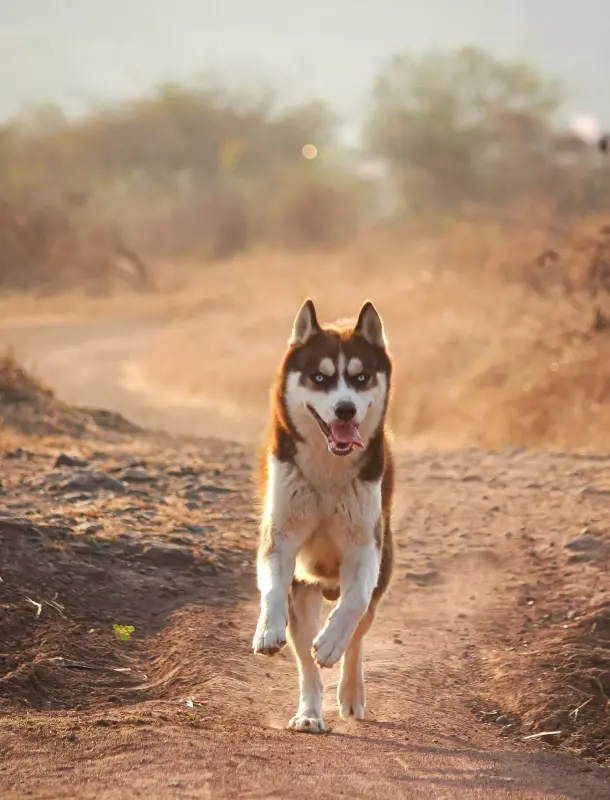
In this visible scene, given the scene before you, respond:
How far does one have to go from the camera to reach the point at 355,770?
5.01 m

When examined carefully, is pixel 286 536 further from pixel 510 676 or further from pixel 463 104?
pixel 463 104

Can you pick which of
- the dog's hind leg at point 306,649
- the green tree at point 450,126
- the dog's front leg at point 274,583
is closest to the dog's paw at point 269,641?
the dog's front leg at point 274,583

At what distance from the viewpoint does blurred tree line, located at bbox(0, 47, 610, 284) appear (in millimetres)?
35531

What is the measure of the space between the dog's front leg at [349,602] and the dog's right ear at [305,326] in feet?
3.31

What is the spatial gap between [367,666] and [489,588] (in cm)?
160

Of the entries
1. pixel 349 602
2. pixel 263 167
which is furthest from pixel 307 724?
pixel 263 167

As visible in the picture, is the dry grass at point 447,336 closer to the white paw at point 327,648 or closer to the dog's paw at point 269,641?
the white paw at point 327,648

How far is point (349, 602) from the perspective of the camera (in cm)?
561

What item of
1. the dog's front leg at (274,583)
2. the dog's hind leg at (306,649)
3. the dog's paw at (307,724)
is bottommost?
the dog's paw at (307,724)

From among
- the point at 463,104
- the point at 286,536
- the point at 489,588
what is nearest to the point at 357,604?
the point at 286,536

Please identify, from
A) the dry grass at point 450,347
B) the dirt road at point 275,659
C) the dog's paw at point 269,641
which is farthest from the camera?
the dry grass at point 450,347

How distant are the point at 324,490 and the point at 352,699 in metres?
1.08

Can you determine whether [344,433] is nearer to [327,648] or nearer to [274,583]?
[274,583]

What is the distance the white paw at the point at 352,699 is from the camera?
20.2 feet
